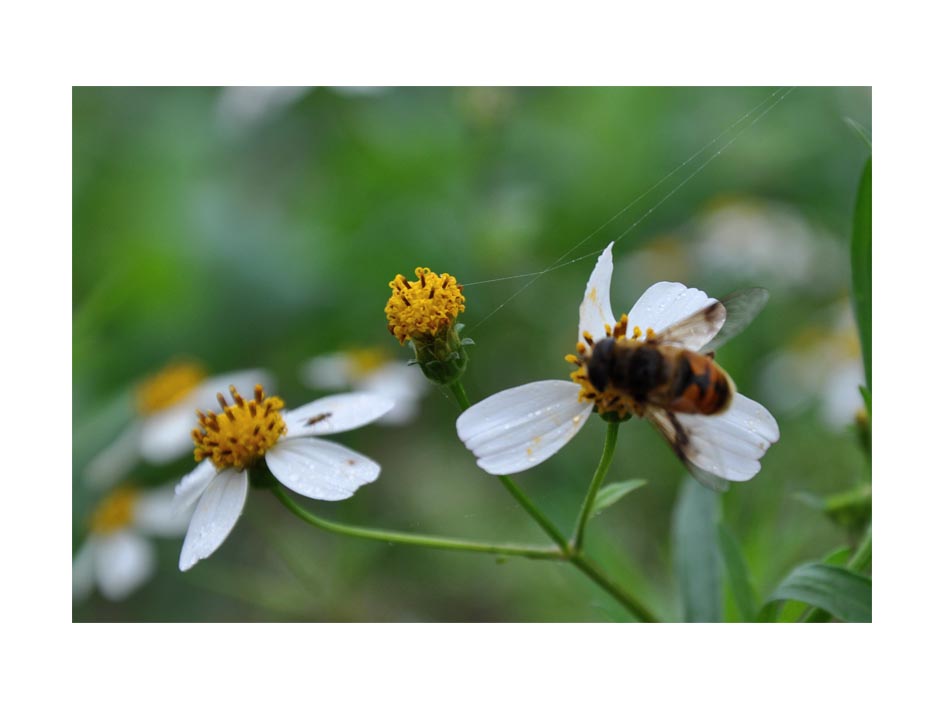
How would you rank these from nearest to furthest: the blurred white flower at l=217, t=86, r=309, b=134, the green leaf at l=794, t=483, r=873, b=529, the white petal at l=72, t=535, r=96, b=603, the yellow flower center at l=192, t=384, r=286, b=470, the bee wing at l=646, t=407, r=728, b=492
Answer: the bee wing at l=646, t=407, r=728, b=492 < the yellow flower center at l=192, t=384, r=286, b=470 < the green leaf at l=794, t=483, r=873, b=529 < the white petal at l=72, t=535, r=96, b=603 < the blurred white flower at l=217, t=86, r=309, b=134

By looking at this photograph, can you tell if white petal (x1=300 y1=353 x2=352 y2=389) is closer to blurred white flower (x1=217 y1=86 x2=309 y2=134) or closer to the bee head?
blurred white flower (x1=217 y1=86 x2=309 y2=134)

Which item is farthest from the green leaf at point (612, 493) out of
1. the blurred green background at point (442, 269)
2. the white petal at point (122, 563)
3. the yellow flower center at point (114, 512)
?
the yellow flower center at point (114, 512)

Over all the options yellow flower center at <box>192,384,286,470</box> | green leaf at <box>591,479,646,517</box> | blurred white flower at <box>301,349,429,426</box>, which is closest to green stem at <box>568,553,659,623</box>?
green leaf at <box>591,479,646,517</box>

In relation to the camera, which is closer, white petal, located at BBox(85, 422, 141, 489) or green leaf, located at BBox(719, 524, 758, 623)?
green leaf, located at BBox(719, 524, 758, 623)

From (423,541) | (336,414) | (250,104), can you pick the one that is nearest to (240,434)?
(336,414)
